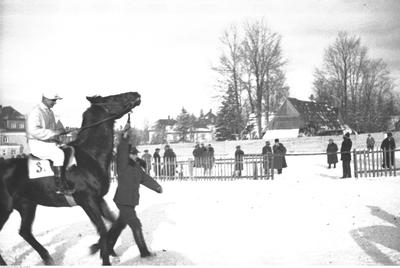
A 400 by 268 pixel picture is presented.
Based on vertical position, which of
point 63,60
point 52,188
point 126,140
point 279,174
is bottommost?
point 279,174

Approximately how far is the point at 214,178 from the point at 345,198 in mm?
8776

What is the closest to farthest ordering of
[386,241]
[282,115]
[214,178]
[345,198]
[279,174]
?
[386,241], [345,198], [214,178], [279,174], [282,115]

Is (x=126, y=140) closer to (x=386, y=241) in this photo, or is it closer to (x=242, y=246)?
(x=242, y=246)

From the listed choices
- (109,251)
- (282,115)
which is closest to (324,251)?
(109,251)

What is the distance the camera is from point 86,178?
557 cm

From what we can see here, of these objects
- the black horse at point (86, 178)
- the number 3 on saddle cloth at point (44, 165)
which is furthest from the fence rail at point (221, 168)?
the number 3 on saddle cloth at point (44, 165)

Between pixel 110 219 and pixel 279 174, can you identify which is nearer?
pixel 110 219

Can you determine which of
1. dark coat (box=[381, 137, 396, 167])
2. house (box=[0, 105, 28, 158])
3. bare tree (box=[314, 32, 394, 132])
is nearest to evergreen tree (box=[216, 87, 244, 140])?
bare tree (box=[314, 32, 394, 132])

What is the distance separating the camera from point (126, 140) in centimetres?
573

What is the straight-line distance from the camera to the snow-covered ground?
5605 mm

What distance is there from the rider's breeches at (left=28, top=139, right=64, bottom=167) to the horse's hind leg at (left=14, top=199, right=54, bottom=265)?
110 centimetres

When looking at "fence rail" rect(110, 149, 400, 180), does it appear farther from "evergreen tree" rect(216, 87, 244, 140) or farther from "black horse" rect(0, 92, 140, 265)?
"evergreen tree" rect(216, 87, 244, 140)

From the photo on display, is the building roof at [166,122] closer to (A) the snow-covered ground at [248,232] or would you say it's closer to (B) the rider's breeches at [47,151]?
(A) the snow-covered ground at [248,232]

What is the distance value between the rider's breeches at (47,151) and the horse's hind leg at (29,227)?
1.10 metres
